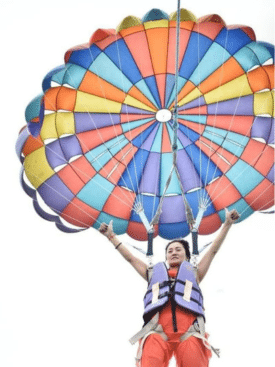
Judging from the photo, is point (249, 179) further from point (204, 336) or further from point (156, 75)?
point (204, 336)

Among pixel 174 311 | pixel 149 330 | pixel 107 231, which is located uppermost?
pixel 107 231

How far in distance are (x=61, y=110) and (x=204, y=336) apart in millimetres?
3253

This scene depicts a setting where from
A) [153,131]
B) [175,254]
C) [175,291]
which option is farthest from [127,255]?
[153,131]

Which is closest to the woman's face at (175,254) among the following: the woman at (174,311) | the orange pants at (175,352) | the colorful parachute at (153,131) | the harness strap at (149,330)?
the woman at (174,311)

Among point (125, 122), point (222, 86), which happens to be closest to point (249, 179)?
point (222, 86)

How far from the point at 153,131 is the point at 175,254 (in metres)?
2.15

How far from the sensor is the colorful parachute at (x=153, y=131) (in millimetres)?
6684

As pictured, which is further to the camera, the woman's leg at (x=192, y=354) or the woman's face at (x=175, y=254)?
the woman's face at (x=175, y=254)

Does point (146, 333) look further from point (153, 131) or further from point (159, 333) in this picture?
point (153, 131)

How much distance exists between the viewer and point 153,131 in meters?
7.23

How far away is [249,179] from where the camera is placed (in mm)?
7035

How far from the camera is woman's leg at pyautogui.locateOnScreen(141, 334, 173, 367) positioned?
4602mm

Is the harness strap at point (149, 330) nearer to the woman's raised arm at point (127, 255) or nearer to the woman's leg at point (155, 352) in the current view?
the woman's leg at point (155, 352)

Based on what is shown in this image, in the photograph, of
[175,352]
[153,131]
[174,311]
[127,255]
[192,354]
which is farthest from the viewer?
[153,131]
